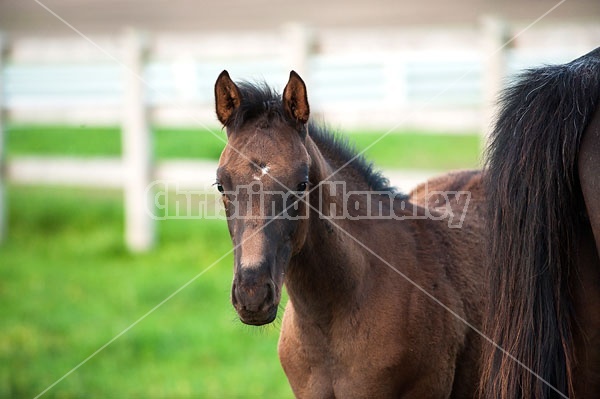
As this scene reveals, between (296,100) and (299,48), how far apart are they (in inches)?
184

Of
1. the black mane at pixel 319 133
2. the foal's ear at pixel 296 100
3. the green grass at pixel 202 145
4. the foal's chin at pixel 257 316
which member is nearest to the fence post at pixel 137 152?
the green grass at pixel 202 145

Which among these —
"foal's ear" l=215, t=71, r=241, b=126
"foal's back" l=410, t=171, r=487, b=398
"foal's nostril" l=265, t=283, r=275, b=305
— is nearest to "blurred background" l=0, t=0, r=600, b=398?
"foal's back" l=410, t=171, r=487, b=398

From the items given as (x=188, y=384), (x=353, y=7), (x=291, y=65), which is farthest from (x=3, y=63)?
(x=353, y=7)

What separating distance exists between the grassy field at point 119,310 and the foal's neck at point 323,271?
100 centimetres

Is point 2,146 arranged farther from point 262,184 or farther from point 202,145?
point 262,184

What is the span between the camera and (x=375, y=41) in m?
7.52

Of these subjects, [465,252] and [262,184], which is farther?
[465,252]

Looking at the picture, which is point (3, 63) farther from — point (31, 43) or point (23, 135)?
point (23, 135)

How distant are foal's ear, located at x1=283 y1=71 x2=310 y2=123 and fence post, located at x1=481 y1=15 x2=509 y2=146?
A: 158 inches

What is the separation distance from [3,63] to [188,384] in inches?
216

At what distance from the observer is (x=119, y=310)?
23.7 feet

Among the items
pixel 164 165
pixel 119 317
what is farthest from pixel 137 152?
pixel 119 317

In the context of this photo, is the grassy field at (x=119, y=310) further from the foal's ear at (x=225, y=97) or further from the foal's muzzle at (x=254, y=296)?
Result: the foal's muzzle at (x=254, y=296)

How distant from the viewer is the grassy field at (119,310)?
19.4ft
